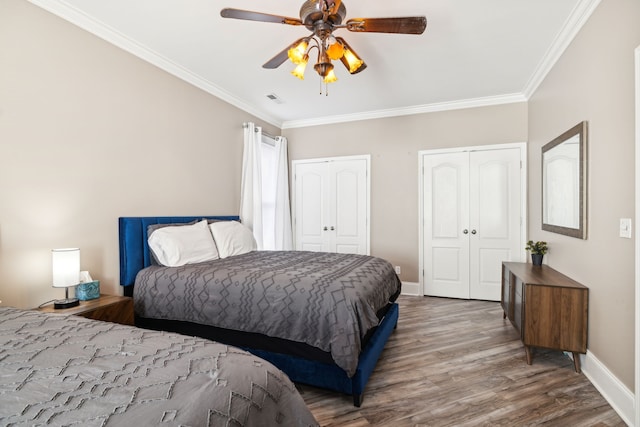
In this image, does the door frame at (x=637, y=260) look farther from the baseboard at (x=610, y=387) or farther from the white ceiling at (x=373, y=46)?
the white ceiling at (x=373, y=46)

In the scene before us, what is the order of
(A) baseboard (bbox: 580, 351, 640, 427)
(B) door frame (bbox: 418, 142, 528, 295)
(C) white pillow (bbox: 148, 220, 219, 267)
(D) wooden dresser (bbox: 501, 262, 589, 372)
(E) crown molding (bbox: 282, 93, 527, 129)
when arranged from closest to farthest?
(A) baseboard (bbox: 580, 351, 640, 427) < (D) wooden dresser (bbox: 501, 262, 589, 372) < (C) white pillow (bbox: 148, 220, 219, 267) < (B) door frame (bbox: 418, 142, 528, 295) < (E) crown molding (bbox: 282, 93, 527, 129)

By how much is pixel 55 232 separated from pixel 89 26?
169 centimetres

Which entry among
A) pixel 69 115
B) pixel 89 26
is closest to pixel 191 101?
pixel 89 26

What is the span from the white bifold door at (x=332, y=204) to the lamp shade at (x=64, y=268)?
3470mm

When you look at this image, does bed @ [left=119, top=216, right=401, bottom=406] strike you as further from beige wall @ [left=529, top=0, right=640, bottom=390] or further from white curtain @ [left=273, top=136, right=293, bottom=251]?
white curtain @ [left=273, top=136, right=293, bottom=251]

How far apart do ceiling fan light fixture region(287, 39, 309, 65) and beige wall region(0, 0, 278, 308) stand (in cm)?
171

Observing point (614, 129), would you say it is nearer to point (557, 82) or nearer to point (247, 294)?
point (557, 82)

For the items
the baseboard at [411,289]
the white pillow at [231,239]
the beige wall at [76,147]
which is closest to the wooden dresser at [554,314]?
the baseboard at [411,289]

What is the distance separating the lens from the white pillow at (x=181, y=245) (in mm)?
2744

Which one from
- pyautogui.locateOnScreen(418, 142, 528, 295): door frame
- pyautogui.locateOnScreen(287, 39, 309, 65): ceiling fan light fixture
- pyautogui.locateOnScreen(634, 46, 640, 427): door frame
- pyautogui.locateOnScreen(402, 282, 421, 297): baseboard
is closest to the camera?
pyautogui.locateOnScreen(634, 46, 640, 427): door frame

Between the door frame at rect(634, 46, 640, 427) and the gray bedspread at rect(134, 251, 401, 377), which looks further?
the gray bedspread at rect(134, 251, 401, 377)

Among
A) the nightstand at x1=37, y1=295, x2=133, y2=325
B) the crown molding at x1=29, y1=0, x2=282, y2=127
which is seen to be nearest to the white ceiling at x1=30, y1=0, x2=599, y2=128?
the crown molding at x1=29, y1=0, x2=282, y2=127

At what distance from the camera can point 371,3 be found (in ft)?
7.73

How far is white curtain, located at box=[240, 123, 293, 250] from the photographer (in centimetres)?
442
